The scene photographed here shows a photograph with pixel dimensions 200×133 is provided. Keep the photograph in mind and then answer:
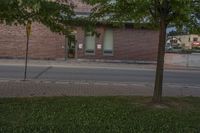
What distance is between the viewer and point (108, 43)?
3828 cm

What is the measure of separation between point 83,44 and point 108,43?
7.09ft

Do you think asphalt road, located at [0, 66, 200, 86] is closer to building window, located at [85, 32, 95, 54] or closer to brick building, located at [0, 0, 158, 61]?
brick building, located at [0, 0, 158, 61]

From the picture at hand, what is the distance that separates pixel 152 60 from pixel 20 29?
1133cm

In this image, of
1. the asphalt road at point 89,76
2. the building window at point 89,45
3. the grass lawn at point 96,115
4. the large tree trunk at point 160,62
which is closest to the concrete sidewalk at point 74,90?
the grass lawn at point 96,115

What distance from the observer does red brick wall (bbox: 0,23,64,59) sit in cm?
3709

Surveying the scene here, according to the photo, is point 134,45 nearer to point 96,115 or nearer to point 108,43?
point 108,43

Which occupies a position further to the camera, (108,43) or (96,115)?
(108,43)

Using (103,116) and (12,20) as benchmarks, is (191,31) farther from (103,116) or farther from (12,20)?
(12,20)

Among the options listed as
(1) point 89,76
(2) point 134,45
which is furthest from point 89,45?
(1) point 89,76

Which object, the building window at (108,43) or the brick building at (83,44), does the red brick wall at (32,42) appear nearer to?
the brick building at (83,44)

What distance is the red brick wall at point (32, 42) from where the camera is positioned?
122 ft

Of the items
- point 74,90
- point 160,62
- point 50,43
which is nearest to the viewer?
point 160,62

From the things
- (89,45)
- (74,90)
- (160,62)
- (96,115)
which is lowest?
(74,90)

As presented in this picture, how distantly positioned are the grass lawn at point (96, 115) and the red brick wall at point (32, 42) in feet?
80.2
